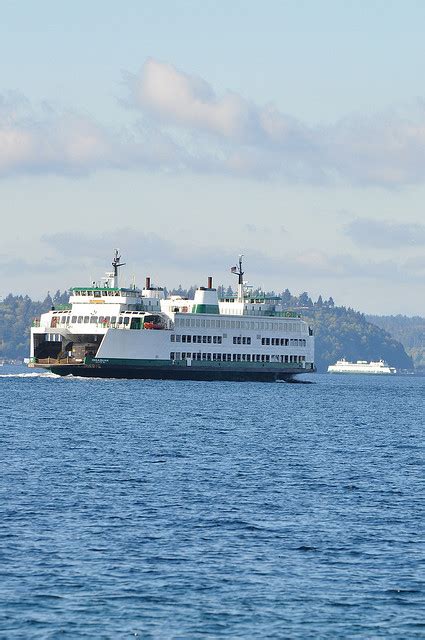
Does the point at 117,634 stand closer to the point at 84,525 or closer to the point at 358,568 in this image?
the point at 358,568

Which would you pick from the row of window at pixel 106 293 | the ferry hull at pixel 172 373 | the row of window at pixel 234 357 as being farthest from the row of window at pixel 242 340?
the row of window at pixel 106 293

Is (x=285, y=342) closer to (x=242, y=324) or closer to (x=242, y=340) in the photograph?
(x=242, y=324)

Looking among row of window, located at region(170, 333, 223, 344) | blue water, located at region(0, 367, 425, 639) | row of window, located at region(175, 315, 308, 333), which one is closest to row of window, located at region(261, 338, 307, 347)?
row of window, located at region(175, 315, 308, 333)

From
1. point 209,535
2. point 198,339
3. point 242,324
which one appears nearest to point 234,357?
point 242,324

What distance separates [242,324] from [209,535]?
137 m

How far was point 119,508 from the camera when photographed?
165ft

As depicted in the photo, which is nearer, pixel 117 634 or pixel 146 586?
pixel 117 634

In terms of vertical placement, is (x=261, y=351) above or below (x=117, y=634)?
above

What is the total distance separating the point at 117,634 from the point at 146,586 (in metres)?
4.66

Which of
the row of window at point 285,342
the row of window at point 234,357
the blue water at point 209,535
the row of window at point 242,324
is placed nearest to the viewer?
the blue water at point 209,535

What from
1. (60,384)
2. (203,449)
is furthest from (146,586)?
(60,384)

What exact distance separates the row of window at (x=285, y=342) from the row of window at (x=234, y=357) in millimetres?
1682

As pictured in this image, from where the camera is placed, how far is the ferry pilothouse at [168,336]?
165625 millimetres

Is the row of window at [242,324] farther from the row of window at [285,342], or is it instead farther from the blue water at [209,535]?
the blue water at [209,535]
